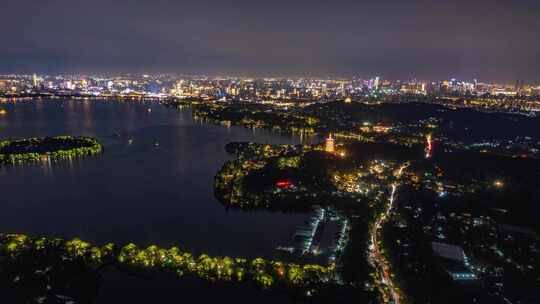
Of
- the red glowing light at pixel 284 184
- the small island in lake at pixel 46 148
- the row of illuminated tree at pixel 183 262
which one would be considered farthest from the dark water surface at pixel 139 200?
the red glowing light at pixel 284 184

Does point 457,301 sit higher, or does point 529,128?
point 529,128

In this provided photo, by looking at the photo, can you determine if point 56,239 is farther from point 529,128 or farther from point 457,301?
point 529,128

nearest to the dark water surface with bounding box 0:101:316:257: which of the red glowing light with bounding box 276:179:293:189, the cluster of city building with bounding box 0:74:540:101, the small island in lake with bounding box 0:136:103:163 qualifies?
the small island in lake with bounding box 0:136:103:163

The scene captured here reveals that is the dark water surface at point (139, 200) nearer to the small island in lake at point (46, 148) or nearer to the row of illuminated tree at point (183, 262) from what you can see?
the row of illuminated tree at point (183, 262)

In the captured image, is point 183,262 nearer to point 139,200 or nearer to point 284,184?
point 139,200

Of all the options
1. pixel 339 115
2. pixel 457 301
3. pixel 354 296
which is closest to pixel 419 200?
pixel 457 301

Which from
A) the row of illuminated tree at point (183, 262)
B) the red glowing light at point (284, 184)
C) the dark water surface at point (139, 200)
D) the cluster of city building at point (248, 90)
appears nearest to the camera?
the row of illuminated tree at point (183, 262)

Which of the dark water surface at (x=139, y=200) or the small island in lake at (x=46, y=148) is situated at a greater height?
the small island in lake at (x=46, y=148)

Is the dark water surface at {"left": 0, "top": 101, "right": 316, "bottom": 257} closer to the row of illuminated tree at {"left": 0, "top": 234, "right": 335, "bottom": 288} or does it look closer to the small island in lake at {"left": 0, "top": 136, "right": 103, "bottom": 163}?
the row of illuminated tree at {"left": 0, "top": 234, "right": 335, "bottom": 288}
